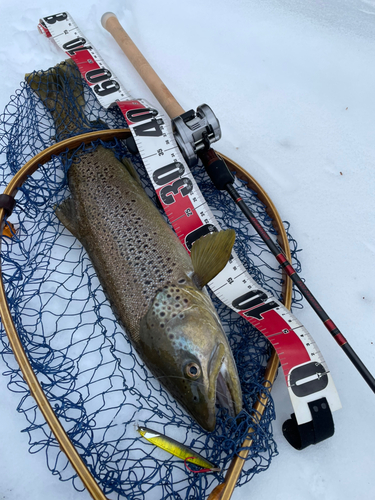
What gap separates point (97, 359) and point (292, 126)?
7.88ft

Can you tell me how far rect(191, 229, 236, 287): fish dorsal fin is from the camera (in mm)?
2021

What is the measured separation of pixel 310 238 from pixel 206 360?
134 centimetres

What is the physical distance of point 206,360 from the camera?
185 centimetres

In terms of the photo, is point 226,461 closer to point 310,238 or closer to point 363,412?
point 363,412

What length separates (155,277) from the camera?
2.09 m

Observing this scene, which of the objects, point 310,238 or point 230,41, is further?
point 230,41

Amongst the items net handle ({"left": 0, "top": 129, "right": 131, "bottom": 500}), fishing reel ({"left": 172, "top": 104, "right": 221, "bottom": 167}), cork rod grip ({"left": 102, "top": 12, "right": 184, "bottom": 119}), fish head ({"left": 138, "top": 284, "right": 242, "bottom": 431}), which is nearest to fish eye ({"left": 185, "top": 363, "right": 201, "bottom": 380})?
fish head ({"left": 138, "top": 284, "right": 242, "bottom": 431})

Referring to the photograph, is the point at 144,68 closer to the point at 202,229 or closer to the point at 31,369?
the point at 202,229

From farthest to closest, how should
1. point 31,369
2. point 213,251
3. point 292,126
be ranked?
point 292,126 → point 213,251 → point 31,369

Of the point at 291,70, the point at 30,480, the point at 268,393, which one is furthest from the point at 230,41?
the point at 30,480

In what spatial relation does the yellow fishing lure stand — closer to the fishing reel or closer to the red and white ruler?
the red and white ruler

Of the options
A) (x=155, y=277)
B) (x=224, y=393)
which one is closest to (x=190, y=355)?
(x=224, y=393)

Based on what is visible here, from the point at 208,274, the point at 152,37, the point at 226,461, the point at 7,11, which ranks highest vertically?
the point at 7,11

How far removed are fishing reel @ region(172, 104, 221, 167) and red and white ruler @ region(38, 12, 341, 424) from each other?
13 centimetres
